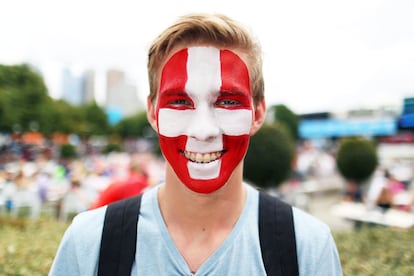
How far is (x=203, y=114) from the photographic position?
1.62m

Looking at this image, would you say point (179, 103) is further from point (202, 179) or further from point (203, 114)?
point (202, 179)

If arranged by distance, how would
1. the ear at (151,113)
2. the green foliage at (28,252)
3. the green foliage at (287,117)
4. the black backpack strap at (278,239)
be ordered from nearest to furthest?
the black backpack strap at (278,239)
the ear at (151,113)
the green foliage at (28,252)
the green foliage at (287,117)

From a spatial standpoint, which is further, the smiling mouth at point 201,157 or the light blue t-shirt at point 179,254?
the smiling mouth at point 201,157

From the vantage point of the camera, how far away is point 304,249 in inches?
60.9

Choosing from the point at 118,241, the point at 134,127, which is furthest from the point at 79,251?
the point at 134,127

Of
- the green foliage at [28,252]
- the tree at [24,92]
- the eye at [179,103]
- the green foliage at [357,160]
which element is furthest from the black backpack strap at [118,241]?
the tree at [24,92]

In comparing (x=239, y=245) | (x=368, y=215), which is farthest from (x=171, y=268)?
(x=368, y=215)

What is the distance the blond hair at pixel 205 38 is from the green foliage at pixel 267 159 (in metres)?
6.32

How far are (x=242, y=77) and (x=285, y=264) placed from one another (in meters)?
0.82

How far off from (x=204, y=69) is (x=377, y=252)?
8.67ft

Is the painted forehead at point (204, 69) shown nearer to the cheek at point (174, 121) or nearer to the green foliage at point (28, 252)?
the cheek at point (174, 121)

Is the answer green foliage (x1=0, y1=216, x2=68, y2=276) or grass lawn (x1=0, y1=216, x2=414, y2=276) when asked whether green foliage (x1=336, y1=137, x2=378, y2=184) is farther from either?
green foliage (x1=0, y1=216, x2=68, y2=276)

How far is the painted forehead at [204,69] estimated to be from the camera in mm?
1634

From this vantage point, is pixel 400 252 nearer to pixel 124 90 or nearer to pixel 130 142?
pixel 130 142
